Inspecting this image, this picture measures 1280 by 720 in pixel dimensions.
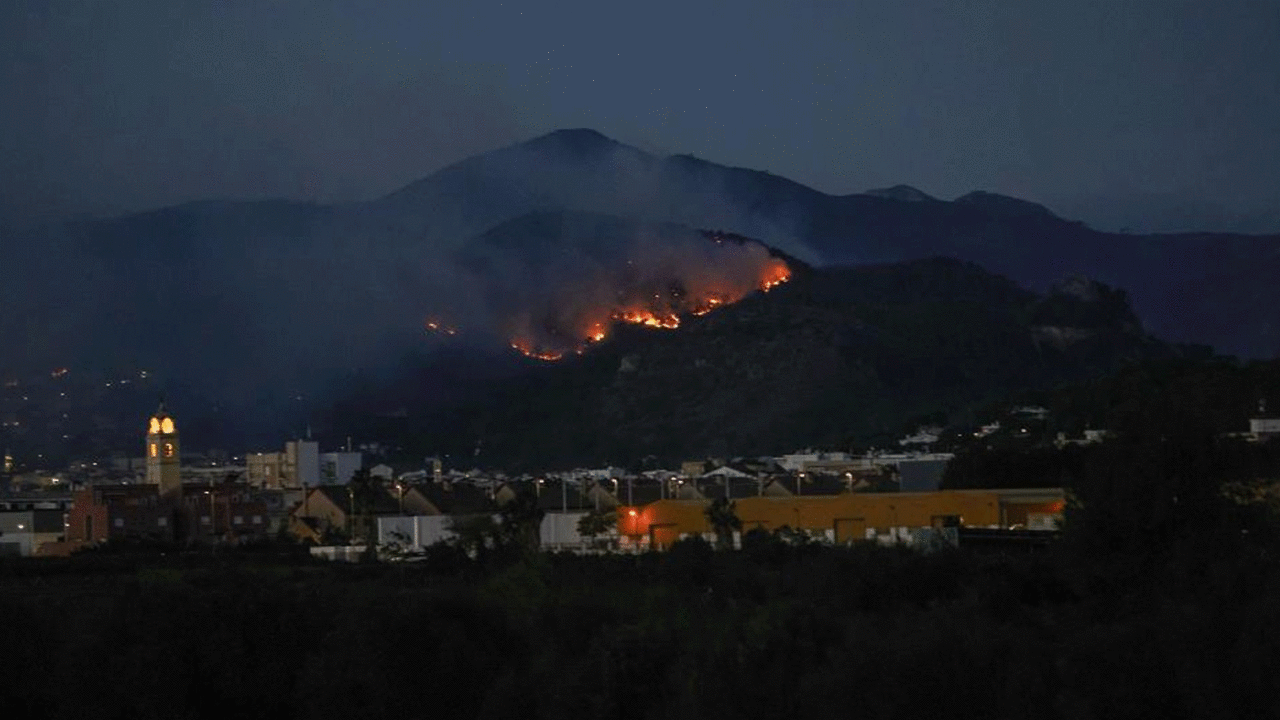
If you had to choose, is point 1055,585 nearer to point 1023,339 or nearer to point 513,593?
point 513,593

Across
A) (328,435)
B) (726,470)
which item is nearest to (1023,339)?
(328,435)

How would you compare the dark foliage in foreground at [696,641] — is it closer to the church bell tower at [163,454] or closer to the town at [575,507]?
the town at [575,507]

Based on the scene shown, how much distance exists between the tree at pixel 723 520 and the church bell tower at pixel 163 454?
41963 mm

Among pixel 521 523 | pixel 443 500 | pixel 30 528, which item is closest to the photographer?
pixel 521 523

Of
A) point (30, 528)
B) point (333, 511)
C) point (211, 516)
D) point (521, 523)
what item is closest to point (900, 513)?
point (521, 523)

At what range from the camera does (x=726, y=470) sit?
8725cm

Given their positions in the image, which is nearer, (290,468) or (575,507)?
(575,507)

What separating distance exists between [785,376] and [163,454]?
52.0 meters

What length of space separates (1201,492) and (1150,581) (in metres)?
1.85

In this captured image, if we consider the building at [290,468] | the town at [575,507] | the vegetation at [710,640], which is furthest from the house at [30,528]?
the vegetation at [710,640]

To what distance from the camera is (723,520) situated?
5466cm

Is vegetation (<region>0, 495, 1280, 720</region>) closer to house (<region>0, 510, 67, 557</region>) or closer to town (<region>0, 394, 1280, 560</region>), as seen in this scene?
town (<region>0, 394, 1280, 560</region>)

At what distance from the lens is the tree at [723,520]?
53534 millimetres

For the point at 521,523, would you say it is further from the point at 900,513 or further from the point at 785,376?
the point at 785,376
